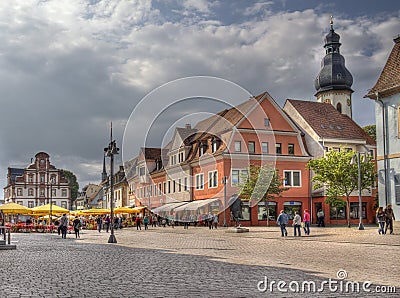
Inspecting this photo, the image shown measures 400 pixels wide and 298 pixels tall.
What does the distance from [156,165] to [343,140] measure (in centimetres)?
2789

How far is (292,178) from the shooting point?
2373 inches

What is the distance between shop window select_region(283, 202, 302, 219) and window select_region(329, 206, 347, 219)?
11.8 ft

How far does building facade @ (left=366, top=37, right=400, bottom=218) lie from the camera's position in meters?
36.9

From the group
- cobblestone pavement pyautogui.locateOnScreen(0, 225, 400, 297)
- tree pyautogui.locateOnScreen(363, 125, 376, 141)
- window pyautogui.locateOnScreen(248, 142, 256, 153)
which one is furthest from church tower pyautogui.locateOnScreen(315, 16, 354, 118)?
cobblestone pavement pyautogui.locateOnScreen(0, 225, 400, 297)

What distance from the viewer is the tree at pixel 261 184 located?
5303cm

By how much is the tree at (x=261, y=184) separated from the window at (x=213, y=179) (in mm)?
4276

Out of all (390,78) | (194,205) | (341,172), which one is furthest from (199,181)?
(390,78)

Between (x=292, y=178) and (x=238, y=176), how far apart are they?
7.38m

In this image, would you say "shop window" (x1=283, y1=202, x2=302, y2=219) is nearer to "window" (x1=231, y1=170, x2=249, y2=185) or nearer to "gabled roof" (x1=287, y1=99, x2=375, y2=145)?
"window" (x1=231, y1=170, x2=249, y2=185)

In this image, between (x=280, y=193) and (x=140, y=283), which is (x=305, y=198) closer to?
(x=280, y=193)

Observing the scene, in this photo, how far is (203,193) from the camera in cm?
5909

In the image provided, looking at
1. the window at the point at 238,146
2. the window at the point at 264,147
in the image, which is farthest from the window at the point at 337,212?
the window at the point at 238,146

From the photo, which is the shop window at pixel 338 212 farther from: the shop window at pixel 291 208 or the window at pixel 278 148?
the window at pixel 278 148

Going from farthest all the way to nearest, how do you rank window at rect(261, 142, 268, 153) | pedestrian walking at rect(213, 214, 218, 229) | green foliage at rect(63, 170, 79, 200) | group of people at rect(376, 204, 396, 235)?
green foliage at rect(63, 170, 79, 200) < window at rect(261, 142, 268, 153) < pedestrian walking at rect(213, 214, 218, 229) < group of people at rect(376, 204, 396, 235)
